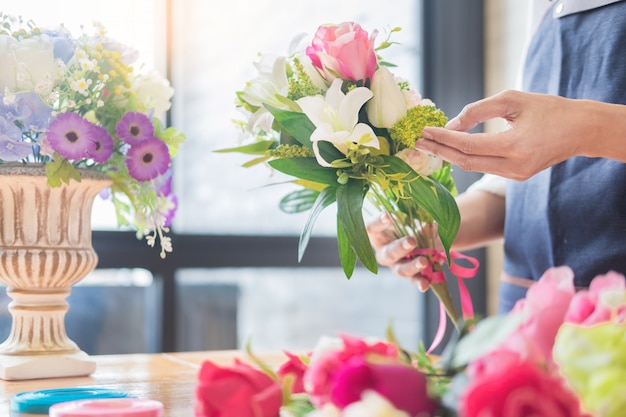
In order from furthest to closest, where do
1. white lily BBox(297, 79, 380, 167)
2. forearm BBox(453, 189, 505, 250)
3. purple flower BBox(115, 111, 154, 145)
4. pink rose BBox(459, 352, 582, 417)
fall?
forearm BBox(453, 189, 505, 250) → purple flower BBox(115, 111, 154, 145) → white lily BBox(297, 79, 380, 167) → pink rose BBox(459, 352, 582, 417)

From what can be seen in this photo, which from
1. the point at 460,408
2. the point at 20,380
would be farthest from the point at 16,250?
the point at 460,408

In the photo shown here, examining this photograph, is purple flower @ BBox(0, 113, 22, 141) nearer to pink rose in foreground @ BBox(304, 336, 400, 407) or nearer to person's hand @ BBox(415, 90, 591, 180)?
person's hand @ BBox(415, 90, 591, 180)

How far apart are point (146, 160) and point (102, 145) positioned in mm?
86

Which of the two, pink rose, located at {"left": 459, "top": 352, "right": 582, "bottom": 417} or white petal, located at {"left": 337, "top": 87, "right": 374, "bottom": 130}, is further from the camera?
white petal, located at {"left": 337, "top": 87, "right": 374, "bottom": 130}

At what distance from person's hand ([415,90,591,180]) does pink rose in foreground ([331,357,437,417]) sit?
24.7 inches

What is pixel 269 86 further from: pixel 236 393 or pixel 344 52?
pixel 236 393

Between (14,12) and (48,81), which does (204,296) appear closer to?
(14,12)

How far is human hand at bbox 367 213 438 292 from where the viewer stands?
130 cm

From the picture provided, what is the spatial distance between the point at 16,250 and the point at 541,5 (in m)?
1.16

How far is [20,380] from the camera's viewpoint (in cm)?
132

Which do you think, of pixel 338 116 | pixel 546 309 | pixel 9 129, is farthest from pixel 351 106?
pixel 9 129

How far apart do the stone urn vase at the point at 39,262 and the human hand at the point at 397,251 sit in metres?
0.49

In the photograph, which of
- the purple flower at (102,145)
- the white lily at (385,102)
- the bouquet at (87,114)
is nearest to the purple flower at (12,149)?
the bouquet at (87,114)

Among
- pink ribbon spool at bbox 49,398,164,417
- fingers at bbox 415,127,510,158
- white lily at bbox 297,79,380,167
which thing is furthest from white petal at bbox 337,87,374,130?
pink ribbon spool at bbox 49,398,164,417
